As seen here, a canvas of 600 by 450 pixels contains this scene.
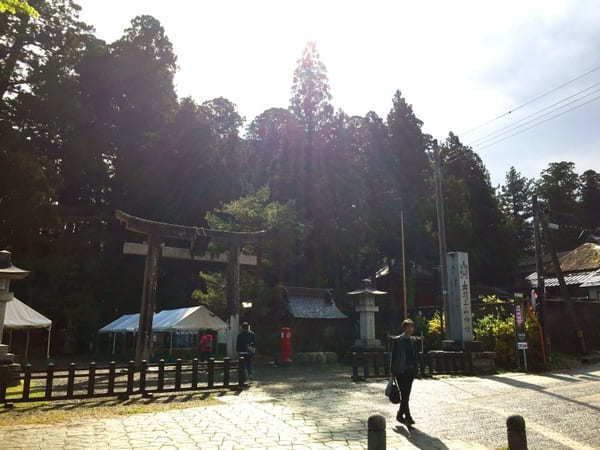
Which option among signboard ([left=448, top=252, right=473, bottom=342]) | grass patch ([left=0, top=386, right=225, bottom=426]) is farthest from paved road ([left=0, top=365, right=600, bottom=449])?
signboard ([left=448, top=252, right=473, bottom=342])

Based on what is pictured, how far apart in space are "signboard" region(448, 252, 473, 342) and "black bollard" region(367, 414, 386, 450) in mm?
12314

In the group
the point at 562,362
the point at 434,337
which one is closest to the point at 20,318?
the point at 434,337

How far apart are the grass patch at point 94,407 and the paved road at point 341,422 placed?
50 cm

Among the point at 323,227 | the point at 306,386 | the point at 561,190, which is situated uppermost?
the point at 561,190

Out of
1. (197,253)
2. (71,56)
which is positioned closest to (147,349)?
(197,253)

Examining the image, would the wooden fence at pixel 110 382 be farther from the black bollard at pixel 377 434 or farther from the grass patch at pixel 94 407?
the black bollard at pixel 377 434

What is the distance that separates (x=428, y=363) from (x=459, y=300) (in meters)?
Answer: 2.89

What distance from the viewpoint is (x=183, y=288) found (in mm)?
33750

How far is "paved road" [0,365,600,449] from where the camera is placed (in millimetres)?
6297

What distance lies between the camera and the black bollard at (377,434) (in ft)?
14.1

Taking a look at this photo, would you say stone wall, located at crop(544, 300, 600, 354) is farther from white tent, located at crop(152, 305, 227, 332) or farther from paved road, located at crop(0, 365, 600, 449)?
white tent, located at crop(152, 305, 227, 332)

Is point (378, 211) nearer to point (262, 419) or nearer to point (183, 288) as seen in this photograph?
point (183, 288)

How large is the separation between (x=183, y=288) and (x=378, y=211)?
15.0 m

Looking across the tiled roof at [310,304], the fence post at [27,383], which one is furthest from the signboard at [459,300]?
the fence post at [27,383]
